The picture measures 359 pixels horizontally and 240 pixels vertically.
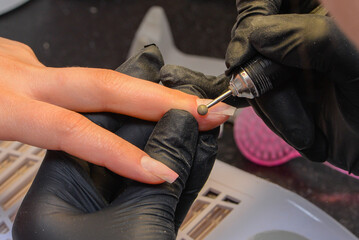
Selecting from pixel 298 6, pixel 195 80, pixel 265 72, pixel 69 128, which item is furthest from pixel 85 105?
pixel 298 6

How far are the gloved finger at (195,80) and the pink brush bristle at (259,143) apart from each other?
0.91 feet

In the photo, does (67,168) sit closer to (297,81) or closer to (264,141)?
(297,81)

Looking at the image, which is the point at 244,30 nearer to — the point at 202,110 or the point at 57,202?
the point at 202,110

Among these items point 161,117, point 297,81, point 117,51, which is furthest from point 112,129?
point 117,51

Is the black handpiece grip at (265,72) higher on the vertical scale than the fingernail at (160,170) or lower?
higher

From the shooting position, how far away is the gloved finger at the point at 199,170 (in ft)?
1.91

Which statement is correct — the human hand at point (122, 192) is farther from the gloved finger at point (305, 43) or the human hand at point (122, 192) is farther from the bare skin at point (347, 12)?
the bare skin at point (347, 12)

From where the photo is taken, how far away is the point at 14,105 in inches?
23.1

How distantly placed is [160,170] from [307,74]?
0.93 feet

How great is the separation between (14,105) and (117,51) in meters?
0.64

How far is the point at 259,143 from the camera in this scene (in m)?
0.90

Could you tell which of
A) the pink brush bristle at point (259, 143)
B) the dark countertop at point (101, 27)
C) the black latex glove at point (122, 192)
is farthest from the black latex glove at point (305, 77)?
the dark countertop at point (101, 27)

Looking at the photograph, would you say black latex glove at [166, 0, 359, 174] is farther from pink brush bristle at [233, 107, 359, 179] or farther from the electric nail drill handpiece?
pink brush bristle at [233, 107, 359, 179]

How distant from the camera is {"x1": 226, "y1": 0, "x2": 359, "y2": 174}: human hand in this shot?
1.62ft
